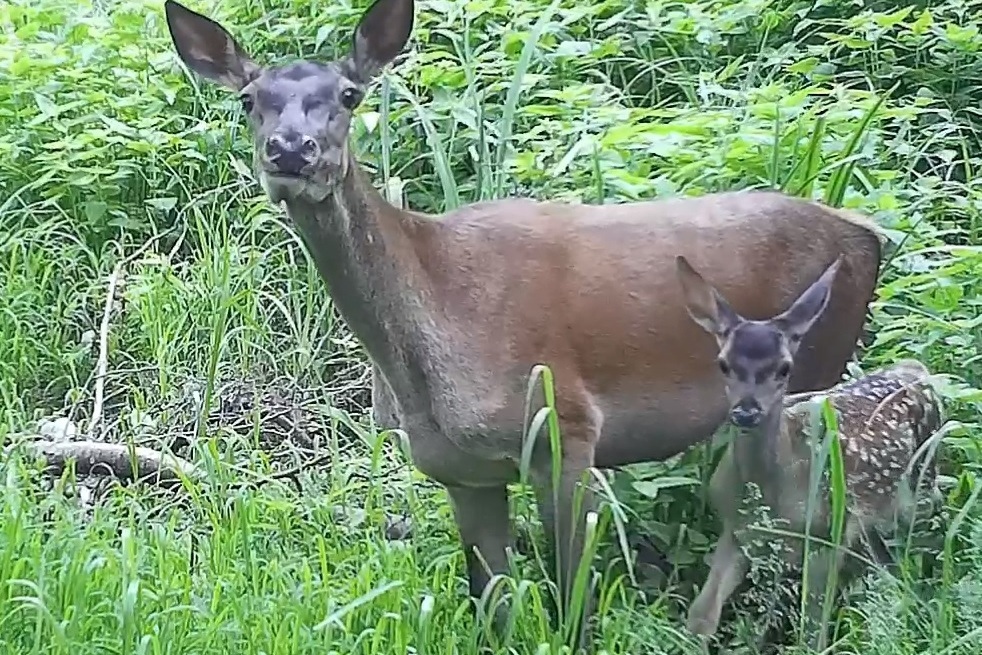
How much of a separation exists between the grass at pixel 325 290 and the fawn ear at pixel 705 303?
0.66m

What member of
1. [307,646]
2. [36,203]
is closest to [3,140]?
[36,203]

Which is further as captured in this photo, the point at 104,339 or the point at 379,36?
the point at 104,339

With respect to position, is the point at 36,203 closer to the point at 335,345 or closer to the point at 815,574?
the point at 335,345

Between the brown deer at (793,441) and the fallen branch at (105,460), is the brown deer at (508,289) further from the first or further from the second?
the fallen branch at (105,460)

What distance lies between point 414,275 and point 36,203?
10.3ft

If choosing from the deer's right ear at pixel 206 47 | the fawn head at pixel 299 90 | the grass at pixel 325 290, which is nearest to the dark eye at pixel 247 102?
the fawn head at pixel 299 90

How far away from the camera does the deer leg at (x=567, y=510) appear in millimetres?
4770

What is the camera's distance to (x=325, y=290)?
5527mm

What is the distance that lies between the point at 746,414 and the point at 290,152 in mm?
1428

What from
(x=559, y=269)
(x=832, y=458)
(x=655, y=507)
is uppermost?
(x=559, y=269)

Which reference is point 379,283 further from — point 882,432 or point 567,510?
point 882,432

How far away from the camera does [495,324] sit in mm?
4859

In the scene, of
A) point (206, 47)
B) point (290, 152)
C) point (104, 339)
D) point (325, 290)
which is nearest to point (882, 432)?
point (325, 290)

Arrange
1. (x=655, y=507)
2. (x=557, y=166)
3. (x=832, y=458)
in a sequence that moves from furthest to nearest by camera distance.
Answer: (x=557, y=166) → (x=655, y=507) → (x=832, y=458)
